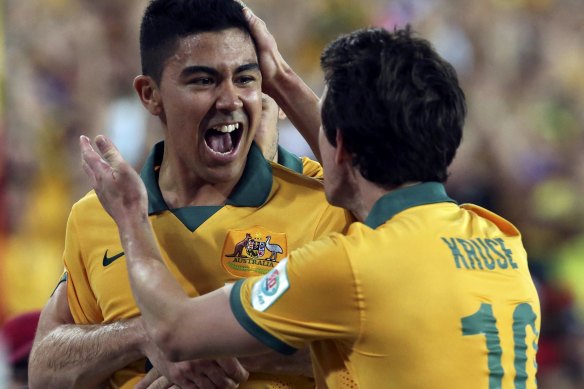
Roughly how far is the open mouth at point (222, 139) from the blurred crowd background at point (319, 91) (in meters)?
3.12

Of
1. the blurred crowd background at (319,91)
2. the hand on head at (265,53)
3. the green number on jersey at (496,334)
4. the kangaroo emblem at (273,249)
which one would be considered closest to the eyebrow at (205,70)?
the hand on head at (265,53)

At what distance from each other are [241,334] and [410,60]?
0.82 m

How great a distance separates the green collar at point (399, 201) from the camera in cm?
249

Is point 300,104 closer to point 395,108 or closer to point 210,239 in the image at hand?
point 210,239

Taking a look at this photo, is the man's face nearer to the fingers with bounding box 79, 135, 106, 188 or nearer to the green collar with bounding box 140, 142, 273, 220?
the green collar with bounding box 140, 142, 273, 220

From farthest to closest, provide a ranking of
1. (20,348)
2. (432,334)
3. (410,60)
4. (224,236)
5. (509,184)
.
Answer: (509,184), (20,348), (224,236), (410,60), (432,334)

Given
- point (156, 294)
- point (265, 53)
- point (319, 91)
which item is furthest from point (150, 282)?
point (319, 91)

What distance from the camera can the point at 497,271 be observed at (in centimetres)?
250

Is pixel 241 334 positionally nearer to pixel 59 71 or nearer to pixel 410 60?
pixel 410 60

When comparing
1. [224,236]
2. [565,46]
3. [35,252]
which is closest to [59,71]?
[35,252]

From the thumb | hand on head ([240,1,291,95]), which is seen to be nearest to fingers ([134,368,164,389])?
the thumb

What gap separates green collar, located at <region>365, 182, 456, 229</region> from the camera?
8.17 ft

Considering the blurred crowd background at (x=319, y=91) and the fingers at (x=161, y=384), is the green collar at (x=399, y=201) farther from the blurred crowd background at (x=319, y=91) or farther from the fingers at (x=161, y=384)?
the blurred crowd background at (x=319, y=91)

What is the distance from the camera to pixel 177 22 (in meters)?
2.93
